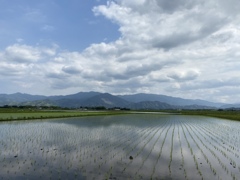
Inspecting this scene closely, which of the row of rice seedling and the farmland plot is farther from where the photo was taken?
the row of rice seedling

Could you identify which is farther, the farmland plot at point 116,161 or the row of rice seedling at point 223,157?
the row of rice seedling at point 223,157

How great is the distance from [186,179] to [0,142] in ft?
57.7

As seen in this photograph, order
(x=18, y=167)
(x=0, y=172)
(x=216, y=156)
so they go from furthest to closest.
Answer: (x=216, y=156), (x=18, y=167), (x=0, y=172)

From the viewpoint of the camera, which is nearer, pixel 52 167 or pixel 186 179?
pixel 186 179

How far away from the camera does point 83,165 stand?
13.3 meters

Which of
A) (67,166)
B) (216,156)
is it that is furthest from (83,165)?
(216,156)

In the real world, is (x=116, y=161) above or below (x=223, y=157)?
below

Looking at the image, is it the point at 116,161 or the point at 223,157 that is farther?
the point at 223,157

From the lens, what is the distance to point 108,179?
431 inches

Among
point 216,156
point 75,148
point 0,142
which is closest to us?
point 216,156

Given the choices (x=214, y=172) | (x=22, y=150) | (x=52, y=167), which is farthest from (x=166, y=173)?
(x=22, y=150)

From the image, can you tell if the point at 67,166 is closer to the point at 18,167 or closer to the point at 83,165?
the point at 83,165

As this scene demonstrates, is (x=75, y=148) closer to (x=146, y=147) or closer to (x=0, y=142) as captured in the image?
(x=146, y=147)

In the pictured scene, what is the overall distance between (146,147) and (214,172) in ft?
24.2
